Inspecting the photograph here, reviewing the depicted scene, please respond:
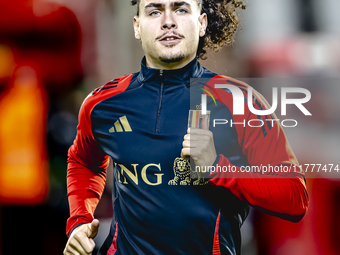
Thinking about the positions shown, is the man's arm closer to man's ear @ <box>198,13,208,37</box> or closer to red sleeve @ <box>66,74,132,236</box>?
red sleeve @ <box>66,74,132,236</box>

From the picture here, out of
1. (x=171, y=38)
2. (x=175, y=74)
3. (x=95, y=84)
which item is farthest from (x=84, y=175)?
(x=171, y=38)

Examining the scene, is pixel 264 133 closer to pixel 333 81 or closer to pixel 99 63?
pixel 333 81

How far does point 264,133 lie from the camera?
1.22m

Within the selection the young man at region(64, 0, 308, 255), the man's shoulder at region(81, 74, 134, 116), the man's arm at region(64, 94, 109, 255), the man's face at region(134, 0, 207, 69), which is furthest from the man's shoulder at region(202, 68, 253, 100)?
the man's arm at region(64, 94, 109, 255)

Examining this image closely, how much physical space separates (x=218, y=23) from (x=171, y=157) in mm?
738

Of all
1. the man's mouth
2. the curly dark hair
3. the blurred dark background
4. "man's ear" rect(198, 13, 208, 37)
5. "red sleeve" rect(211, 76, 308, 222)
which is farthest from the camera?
the blurred dark background

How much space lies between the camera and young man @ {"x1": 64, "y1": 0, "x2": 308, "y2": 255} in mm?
1201

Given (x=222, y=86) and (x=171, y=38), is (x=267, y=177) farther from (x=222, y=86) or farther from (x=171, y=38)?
(x=171, y=38)

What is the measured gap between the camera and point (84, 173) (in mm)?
1506

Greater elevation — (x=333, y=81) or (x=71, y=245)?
(x=333, y=81)

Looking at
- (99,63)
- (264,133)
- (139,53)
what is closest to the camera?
(264,133)

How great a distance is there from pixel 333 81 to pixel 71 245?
1.57m

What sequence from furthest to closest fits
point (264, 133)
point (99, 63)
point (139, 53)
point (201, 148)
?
point (99, 63) < point (139, 53) < point (264, 133) < point (201, 148)

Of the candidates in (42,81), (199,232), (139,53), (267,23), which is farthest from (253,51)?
(42,81)
